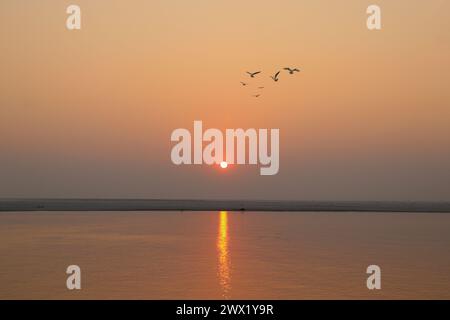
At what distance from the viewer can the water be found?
30720 mm

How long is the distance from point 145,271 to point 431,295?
16.4 m

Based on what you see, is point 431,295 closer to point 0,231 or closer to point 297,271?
point 297,271

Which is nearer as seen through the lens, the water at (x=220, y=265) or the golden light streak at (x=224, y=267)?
the water at (x=220, y=265)

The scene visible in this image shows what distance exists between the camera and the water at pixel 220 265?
30.7 metres

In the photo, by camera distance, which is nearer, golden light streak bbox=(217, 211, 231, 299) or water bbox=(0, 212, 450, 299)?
water bbox=(0, 212, 450, 299)

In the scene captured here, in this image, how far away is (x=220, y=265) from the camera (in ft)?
132

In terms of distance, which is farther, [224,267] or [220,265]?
[220,265]
